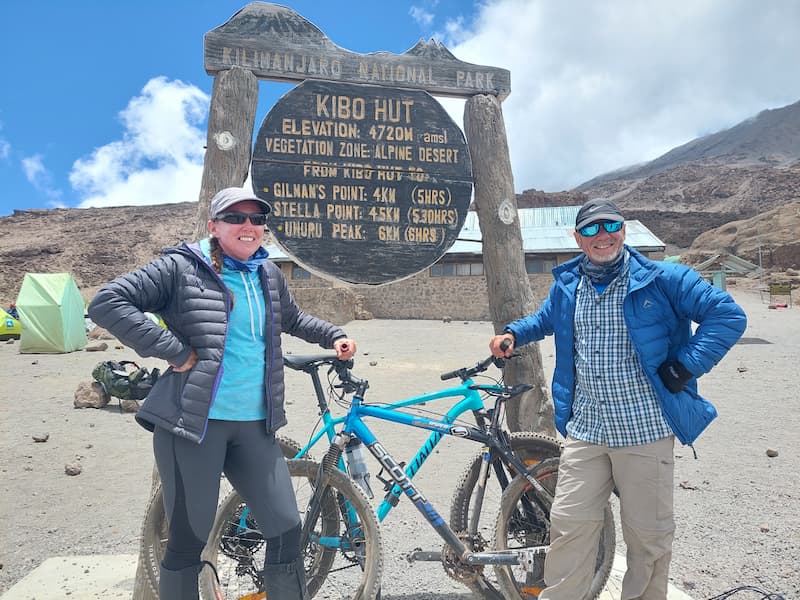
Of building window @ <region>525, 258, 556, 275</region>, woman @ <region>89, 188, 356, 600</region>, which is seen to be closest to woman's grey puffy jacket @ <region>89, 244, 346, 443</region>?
woman @ <region>89, 188, 356, 600</region>

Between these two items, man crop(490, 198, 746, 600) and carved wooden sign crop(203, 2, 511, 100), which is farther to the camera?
carved wooden sign crop(203, 2, 511, 100)

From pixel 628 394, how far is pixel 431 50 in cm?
223

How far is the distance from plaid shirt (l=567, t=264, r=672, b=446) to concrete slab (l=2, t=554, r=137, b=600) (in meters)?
2.36

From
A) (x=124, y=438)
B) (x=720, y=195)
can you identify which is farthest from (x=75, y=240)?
(x=720, y=195)

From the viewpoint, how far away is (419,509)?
2.46m

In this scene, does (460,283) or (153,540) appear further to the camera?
Answer: (460,283)

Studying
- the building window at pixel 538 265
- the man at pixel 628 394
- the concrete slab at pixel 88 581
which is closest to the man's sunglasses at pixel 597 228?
the man at pixel 628 394

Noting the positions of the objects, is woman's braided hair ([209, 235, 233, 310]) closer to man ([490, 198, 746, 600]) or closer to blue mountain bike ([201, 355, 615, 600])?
blue mountain bike ([201, 355, 615, 600])

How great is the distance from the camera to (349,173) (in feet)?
10.1

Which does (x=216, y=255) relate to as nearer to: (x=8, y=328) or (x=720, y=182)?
(x=8, y=328)

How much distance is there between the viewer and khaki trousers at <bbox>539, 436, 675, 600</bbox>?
205 cm

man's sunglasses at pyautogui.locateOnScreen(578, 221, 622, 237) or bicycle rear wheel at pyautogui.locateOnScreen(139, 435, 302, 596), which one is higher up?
man's sunglasses at pyautogui.locateOnScreen(578, 221, 622, 237)

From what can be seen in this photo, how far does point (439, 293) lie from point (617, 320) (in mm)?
20442

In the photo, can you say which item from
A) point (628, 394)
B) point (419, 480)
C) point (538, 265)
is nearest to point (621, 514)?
point (628, 394)
